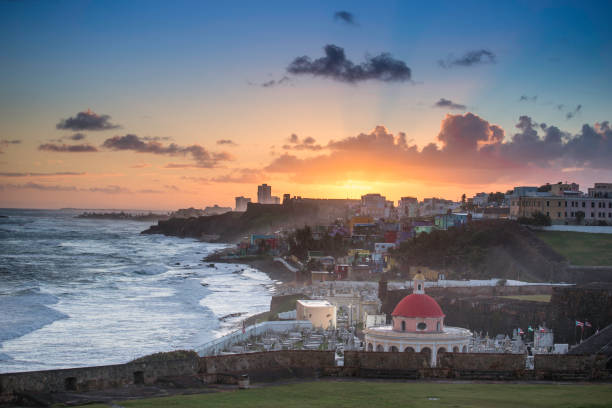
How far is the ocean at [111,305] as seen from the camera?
40031 millimetres

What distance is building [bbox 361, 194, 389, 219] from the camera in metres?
157

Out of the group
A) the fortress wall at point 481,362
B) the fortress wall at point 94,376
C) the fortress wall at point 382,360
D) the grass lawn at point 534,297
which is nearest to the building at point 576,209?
the grass lawn at point 534,297

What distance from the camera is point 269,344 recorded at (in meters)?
39.4

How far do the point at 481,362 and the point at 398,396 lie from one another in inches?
187

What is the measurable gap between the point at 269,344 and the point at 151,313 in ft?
60.7

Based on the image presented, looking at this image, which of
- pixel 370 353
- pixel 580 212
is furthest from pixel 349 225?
pixel 370 353

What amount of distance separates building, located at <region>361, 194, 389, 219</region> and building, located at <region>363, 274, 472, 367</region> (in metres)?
121

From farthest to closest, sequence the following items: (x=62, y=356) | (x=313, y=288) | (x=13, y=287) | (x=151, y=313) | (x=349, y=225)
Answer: (x=349, y=225), (x=13, y=287), (x=313, y=288), (x=151, y=313), (x=62, y=356)

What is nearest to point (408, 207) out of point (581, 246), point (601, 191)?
point (601, 191)

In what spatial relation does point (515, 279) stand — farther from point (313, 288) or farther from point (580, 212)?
point (580, 212)

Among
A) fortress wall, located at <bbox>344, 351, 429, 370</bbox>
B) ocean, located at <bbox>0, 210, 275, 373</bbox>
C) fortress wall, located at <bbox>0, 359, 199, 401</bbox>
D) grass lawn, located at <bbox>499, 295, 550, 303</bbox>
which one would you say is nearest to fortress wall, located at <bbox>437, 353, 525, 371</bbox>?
fortress wall, located at <bbox>344, 351, 429, 370</bbox>

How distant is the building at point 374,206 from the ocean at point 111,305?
48.3m

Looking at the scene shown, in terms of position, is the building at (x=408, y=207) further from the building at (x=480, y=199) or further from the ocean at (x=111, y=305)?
the ocean at (x=111, y=305)

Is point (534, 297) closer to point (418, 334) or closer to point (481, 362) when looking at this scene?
point (418, 334)
